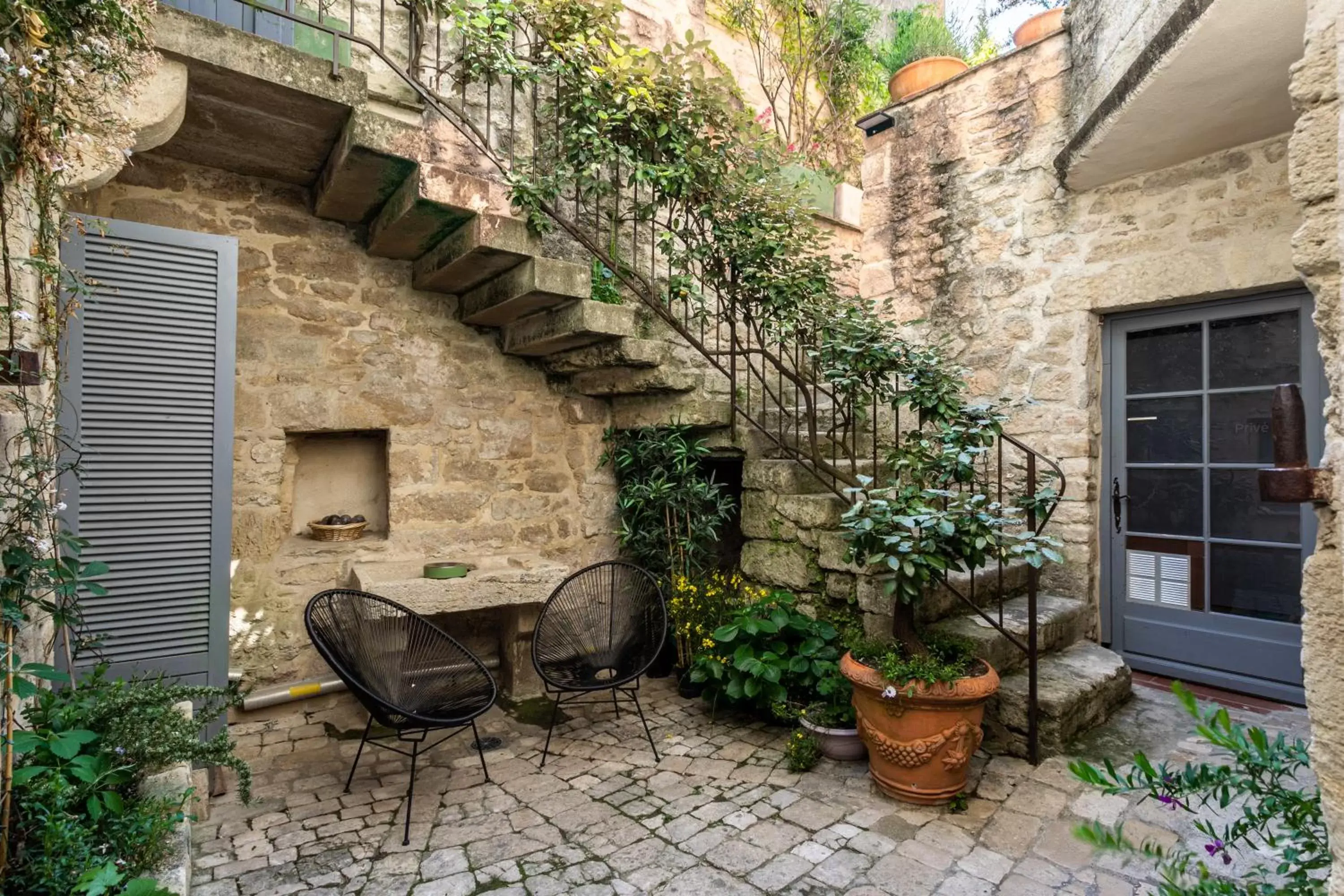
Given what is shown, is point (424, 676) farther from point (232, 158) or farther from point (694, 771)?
point (232, 158)

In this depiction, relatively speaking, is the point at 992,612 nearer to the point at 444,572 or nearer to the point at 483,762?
→ the point at 483,762

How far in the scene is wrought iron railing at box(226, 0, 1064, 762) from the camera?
3295 mm

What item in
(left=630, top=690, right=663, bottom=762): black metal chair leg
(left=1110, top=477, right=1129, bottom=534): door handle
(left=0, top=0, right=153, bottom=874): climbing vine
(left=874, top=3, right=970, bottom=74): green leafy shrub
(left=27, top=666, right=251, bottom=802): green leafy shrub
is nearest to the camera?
(left=0, top=0, right=153, bottom=874): climbing vine

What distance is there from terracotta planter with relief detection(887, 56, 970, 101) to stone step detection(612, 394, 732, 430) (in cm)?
292

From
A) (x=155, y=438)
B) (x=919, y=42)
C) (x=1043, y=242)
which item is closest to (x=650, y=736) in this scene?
(x=155, y=438)

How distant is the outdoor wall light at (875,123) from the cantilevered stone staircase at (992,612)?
297 cm

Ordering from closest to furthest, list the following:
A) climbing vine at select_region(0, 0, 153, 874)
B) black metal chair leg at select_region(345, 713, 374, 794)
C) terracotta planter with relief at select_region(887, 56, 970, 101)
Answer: climbing vine at select_region(0, 0, 153, 874) → black metal chair leg at select_region(345, 713, 374, 794) → terracotta planter with relief at select_region(887, 56, 970, 101)

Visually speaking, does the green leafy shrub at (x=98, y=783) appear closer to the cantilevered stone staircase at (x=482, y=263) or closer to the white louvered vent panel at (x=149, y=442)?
the white louvered vent panel at (x=149, y=442)

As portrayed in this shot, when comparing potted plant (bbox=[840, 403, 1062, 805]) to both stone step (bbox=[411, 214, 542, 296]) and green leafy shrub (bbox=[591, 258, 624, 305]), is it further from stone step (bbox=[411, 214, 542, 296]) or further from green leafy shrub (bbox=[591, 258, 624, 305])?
stone step (bbox=[411, 214, 542, 296])

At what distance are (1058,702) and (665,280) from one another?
340 cm

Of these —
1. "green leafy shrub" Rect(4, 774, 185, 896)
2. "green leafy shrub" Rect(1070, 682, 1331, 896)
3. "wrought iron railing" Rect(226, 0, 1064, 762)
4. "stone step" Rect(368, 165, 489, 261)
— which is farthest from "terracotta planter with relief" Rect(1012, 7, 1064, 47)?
"green leafy shrub" Rect(4, 774, 185, 896)

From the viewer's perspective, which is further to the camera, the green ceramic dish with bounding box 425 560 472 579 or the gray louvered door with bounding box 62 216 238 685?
the green ceramic dish with bounding box 425 560 472 579

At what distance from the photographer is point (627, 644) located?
3.61 metres

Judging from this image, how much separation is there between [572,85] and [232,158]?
1.71m
